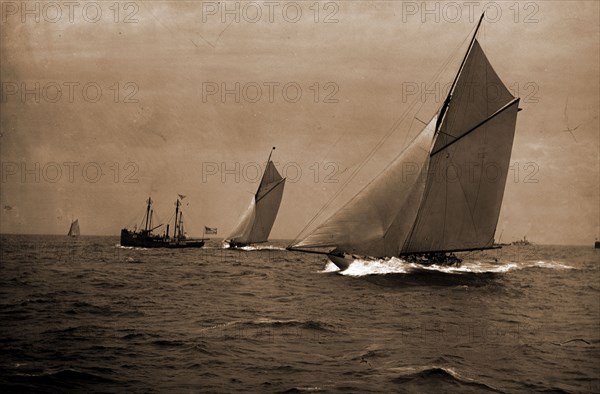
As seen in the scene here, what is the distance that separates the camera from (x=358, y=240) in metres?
35.2

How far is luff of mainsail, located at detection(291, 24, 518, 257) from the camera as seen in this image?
128 feet

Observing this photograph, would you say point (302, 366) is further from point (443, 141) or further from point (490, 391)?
point (443, 141)

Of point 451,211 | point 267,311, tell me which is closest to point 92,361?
point 267,311

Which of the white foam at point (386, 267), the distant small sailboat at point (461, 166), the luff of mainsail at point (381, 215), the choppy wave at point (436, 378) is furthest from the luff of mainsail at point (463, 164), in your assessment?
the choppy wave at point (436, 378)

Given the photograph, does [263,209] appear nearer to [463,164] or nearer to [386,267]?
[386,267]

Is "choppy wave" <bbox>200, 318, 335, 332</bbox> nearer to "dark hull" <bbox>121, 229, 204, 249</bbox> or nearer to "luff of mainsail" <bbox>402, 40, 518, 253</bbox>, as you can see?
"luff of mainsail" <bbox>402, 40, 518, 253</bbox>

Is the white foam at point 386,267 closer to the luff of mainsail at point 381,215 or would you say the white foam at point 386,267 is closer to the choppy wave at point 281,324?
the luff of mainsail at point 381,215

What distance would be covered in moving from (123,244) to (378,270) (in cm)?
6211

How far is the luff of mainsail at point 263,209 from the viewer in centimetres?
8238

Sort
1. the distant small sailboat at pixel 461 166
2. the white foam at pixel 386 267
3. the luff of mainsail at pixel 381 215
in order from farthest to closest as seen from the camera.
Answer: the distant small sailboat at pixel 461 166 < the white foam at pixel 386 267 < the luff of mainsail at pixel 381 215

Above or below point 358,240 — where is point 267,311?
below

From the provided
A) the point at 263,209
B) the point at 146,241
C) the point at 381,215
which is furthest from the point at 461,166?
the point at 146,241

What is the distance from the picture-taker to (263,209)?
83.4 m

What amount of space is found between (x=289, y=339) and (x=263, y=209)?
67868 millimetres
